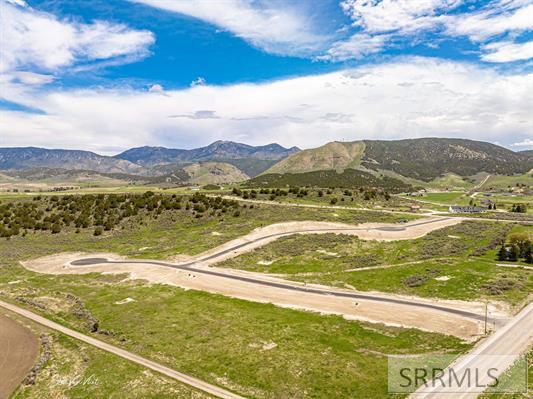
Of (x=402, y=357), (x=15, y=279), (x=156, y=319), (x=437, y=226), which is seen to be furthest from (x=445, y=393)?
(x=437, y=226)

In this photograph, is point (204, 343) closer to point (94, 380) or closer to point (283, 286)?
point (94, 380)

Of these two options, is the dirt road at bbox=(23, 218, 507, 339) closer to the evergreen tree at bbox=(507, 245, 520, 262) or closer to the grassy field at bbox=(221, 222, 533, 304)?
the grassy field at bbox=(221, 222, 533, 304)

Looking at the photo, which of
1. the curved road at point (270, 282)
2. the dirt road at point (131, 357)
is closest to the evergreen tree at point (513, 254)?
the curved road at point (270, 282)

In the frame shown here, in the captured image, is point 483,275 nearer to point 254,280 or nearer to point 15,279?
point 254,280

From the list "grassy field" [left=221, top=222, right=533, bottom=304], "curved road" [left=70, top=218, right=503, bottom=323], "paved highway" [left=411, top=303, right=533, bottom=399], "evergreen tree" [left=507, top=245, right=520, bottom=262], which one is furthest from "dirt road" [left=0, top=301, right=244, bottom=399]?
"evergreen tree" [left=507, top=245, right=520, bottom=262]

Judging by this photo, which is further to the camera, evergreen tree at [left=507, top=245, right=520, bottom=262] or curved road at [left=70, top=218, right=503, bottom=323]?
evergreen tree at [left=507, top=245, right=520, bottom=262]

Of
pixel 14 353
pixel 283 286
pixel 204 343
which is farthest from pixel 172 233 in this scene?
pixel 204 343

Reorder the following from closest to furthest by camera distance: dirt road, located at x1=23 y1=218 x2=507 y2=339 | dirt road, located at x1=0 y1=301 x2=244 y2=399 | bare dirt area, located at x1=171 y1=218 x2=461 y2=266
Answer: dirt road, located at x1=0 y1=301 x2=244 y2=399 → dirt road, located at x1=23 y1=218 x2=507 y2=339 → bare dirt area, located at x1=171 y1=218 x2=461 y2=266

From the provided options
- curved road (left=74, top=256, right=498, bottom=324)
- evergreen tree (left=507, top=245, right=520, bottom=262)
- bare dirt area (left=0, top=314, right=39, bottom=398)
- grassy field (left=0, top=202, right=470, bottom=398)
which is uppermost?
evergreen tree (left=507, top=245, right=520, bottom=262)
